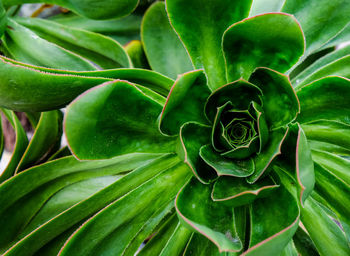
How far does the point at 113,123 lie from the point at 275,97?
32 centimetres

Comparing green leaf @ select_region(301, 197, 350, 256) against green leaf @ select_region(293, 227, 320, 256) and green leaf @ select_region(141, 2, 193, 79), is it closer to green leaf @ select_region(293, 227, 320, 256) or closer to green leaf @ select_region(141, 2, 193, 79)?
green leaf @ select_region(293, 227, 320, 256)

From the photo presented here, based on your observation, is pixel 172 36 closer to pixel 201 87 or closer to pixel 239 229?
pixel 201 87

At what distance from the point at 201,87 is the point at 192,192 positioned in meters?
0.21

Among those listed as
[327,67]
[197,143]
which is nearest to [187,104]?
[197,143]

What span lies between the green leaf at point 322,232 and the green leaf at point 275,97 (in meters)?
0.22

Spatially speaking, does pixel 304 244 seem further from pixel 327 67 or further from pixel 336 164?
pixel 327 67

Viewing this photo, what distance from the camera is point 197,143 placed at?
70 cm

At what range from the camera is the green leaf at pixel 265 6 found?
33.5 inches

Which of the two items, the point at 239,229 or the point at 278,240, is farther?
the point at 239,229

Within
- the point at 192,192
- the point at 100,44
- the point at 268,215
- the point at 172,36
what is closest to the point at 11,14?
the point at 100,44

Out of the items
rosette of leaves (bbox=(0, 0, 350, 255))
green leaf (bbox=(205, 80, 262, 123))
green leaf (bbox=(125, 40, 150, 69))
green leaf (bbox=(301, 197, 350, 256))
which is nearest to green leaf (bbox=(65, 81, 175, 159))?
rosette of leaves (bbox=(0, 0, 350, 255))

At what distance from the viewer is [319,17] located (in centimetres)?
77

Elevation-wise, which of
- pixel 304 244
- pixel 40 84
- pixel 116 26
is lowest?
pixel 304 244

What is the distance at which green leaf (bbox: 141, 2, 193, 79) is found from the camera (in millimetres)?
1035
